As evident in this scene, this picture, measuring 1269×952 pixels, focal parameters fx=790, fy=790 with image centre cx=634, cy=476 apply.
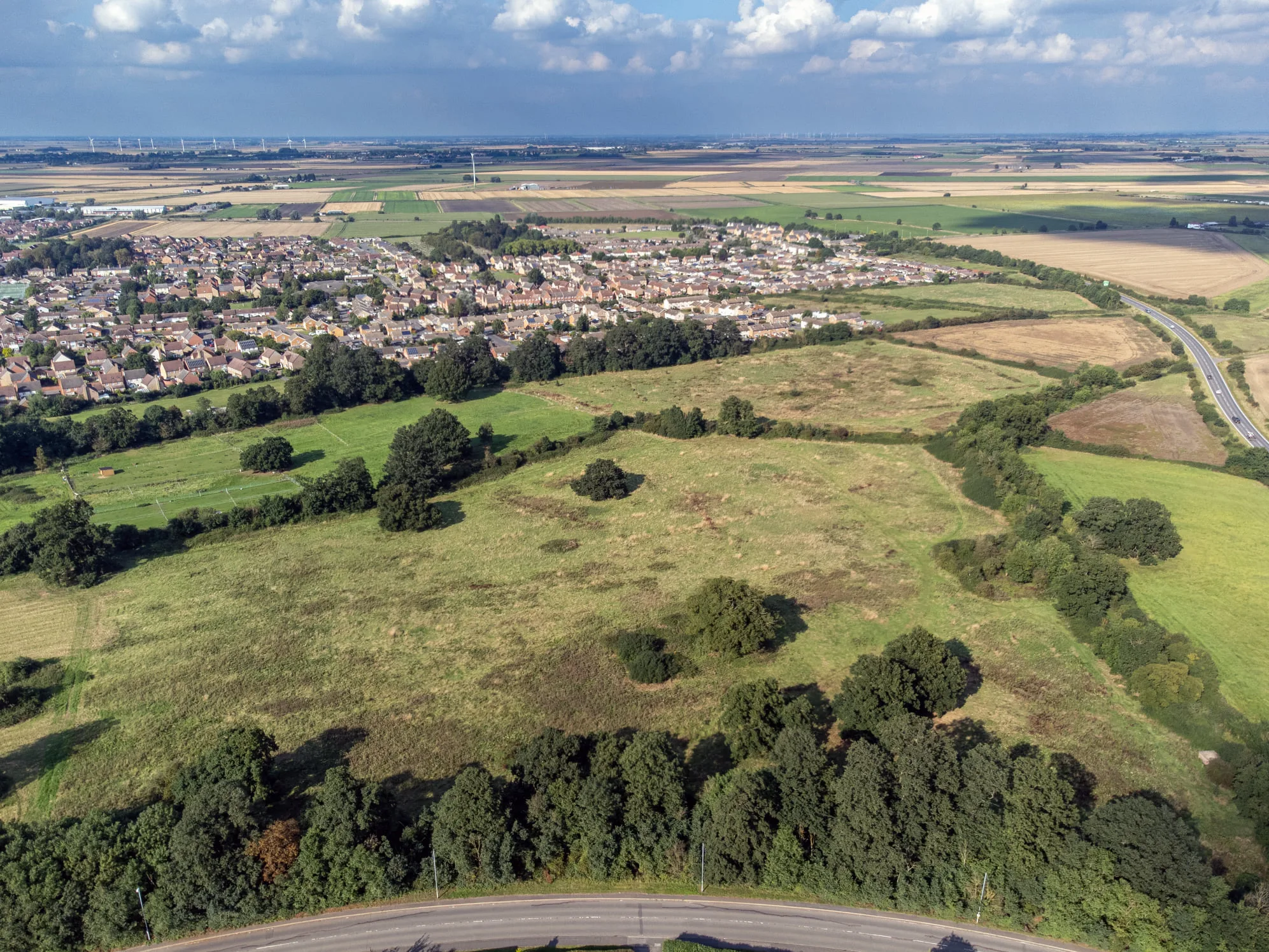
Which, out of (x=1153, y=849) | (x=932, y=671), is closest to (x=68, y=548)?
(x=932, y=671)

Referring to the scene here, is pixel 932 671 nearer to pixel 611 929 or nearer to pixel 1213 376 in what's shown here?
pixel 611 929

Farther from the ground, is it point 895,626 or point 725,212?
point 725,212

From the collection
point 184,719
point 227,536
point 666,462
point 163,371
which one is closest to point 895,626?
point 666,462

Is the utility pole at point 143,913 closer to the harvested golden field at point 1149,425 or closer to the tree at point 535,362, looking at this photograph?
the tree at point 535,362

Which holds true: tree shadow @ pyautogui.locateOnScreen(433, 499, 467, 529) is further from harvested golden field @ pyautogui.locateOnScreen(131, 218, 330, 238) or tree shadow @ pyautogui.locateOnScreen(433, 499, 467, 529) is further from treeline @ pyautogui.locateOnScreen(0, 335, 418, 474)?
harvested golden field @ pyautogui.locateOnScreen(131, 218, 330, 238)

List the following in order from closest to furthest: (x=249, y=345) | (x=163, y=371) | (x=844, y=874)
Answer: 1. (x=844, y=874)
2. (x=163, y=371)
3. (x=249, y=345)

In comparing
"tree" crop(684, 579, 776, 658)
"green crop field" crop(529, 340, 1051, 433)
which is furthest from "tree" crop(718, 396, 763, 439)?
"tree" crop(684, 579, 776, 658)

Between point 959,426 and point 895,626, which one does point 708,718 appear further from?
point 959,426
